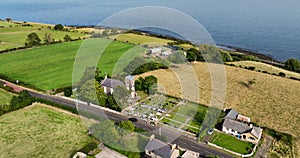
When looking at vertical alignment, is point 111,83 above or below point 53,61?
below

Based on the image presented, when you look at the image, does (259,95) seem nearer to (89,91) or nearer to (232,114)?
(232,114)

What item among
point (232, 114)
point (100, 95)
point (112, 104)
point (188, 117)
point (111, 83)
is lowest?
point (188, 117)

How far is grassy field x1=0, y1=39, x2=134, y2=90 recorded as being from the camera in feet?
210

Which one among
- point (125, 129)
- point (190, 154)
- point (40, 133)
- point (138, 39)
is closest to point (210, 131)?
point (190, 154)

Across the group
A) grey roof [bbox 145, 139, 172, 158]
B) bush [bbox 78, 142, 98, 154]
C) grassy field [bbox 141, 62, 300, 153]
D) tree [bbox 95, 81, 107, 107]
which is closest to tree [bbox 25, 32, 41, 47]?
grassy field [bbox 141, 62, 300, 153]

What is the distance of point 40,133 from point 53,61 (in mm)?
42798

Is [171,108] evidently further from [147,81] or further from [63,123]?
[63,123]

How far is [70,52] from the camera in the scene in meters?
88.8

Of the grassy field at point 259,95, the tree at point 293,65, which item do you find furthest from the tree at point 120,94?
the tree at point 293,65

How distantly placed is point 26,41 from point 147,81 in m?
62.3

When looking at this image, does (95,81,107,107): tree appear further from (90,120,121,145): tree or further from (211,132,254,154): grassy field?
(211,132,254,154): grassy field

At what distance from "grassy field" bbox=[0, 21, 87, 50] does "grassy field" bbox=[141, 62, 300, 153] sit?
57978 millimetres

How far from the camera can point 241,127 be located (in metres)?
41.5

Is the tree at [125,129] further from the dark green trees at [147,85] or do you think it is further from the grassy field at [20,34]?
the grassy field at [20,34]
